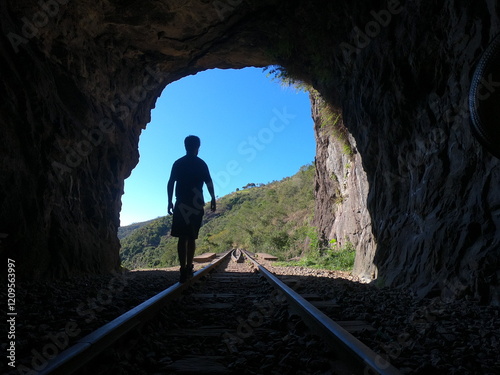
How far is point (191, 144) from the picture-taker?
508cm

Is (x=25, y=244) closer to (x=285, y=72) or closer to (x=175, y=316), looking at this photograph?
(x=175, y=316)

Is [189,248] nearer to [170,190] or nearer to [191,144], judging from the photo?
[170,190]

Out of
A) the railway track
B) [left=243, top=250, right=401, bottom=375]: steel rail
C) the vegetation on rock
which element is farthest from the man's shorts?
the vegetation on rock

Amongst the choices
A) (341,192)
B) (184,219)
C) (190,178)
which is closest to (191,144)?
(190,178)

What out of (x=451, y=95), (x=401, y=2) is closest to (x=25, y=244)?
(x=451, y=95)

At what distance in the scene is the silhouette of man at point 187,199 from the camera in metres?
4.72

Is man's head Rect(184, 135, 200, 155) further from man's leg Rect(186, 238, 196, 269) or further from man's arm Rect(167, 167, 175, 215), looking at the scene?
man's leg Rect(186, 238, 196, 269)

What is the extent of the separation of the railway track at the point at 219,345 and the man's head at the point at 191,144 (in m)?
2.49

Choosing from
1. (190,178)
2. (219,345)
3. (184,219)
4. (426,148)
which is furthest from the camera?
(190,178)

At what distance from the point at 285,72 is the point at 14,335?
28.6ft

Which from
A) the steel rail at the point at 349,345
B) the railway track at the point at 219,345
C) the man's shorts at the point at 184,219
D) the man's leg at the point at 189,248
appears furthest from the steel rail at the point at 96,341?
the man's leg at the point at 189,248

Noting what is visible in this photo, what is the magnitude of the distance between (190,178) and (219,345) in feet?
9.93

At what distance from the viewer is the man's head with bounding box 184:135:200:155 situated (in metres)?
5.06

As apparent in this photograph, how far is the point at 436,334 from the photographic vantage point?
88.0 inches
